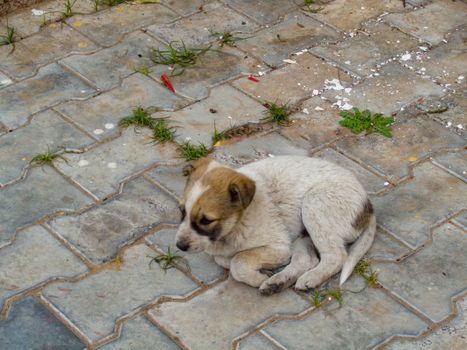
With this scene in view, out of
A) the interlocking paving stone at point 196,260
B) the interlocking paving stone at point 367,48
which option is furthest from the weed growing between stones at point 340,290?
the interlocking paving stone at point 367,48

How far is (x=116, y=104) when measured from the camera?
6.86 meters

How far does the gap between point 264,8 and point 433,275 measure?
3.54 m

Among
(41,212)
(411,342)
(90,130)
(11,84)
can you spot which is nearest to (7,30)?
(11,84)

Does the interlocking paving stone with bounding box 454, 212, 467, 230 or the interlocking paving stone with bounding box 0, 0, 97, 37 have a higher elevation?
the interlocking paving stone with bounding box 454, 212, 467, 230

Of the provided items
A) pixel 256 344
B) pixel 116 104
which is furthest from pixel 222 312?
pixel 116 104

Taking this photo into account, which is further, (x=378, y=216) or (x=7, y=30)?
(x=7, y=30)

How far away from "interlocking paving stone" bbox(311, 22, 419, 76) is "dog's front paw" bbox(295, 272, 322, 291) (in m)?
2.57

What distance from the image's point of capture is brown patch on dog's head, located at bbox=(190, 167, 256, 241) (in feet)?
16.2

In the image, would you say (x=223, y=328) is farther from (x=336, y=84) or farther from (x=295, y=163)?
(x=336, y=84)

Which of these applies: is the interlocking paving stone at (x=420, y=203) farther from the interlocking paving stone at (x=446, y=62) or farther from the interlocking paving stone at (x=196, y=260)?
the interlocking paving stone at (x=446, y=62)

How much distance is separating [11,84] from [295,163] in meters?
2.60

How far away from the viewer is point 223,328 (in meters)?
4.98

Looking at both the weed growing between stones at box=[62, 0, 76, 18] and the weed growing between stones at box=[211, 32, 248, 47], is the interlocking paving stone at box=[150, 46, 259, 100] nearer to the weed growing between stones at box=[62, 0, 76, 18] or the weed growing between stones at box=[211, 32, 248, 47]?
the weed growing between stones at box=[211, 32, 248, 47]

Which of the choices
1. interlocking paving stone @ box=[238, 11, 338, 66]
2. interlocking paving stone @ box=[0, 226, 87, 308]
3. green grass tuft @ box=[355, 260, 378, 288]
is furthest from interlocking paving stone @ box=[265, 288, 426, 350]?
interlocking paving stone @ box=[238, 11, 338, 66]
